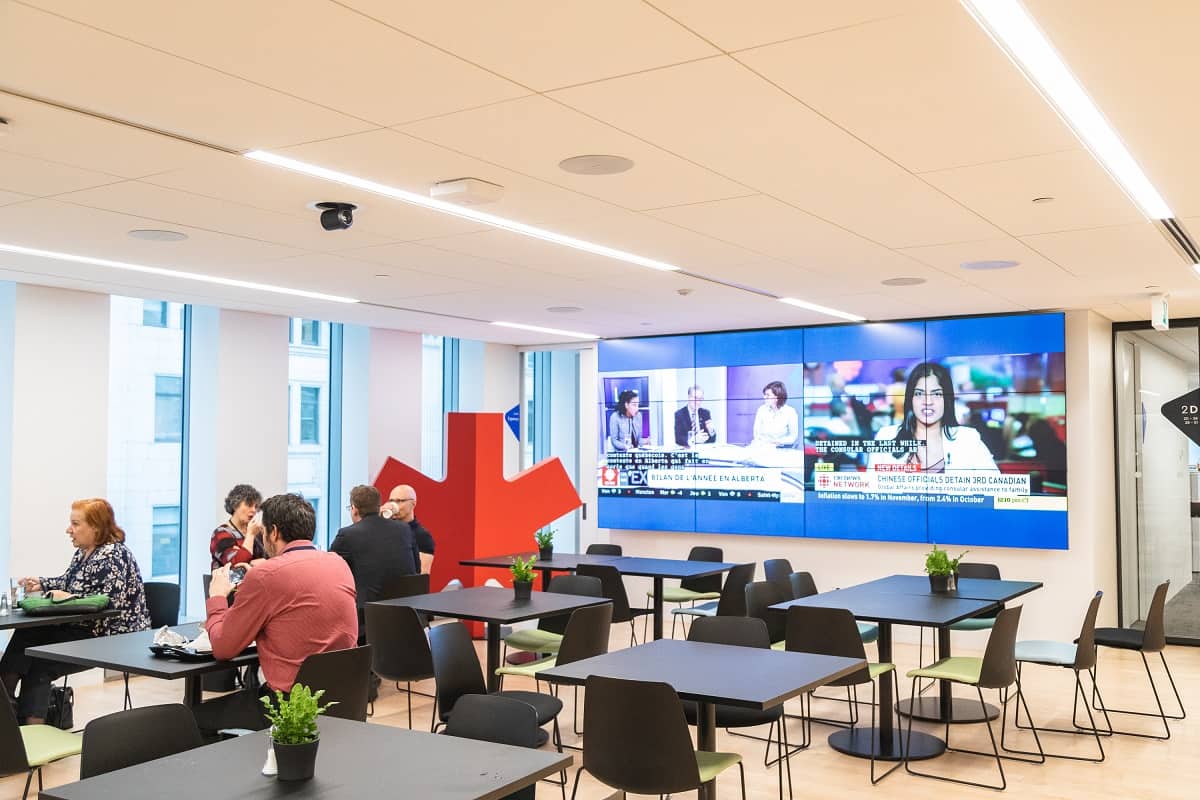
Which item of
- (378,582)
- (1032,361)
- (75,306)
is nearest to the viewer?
(378,582)

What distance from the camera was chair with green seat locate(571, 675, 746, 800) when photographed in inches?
153

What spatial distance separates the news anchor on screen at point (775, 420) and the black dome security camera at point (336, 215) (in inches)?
233

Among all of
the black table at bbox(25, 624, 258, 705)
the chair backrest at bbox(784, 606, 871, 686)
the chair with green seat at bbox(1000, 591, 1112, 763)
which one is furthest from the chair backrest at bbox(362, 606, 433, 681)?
the chair with green seat at bbox(1000, 591, 1112, 763)

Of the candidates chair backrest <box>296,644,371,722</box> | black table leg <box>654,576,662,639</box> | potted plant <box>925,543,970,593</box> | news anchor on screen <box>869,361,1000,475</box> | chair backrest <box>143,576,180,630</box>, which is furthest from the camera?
news anchor on screen <box>869,361,1000,475</box>

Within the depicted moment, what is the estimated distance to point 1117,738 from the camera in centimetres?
645

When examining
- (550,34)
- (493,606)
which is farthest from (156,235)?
Answer: (550,34)

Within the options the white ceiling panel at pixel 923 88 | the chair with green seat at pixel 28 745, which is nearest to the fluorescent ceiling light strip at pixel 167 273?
the chair with green seat at pixel 28 745

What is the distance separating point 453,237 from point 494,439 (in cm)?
392

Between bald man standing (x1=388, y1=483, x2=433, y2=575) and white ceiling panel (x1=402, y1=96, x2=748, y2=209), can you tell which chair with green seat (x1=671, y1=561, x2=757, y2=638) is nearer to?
bald man standing (x1=388, y1=483, x2=433, y2=575)

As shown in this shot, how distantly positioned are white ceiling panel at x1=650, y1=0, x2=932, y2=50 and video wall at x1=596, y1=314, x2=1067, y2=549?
683cm

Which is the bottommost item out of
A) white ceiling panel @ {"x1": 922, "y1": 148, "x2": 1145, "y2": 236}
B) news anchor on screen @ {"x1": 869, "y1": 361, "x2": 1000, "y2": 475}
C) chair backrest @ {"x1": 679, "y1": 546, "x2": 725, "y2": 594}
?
chair backrest @ {"x1": 679, "y1": 546, "x2": 725, "y2": 594}

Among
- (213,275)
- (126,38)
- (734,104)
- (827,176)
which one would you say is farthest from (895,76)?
(213,275)

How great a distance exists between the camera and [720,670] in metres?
4.32

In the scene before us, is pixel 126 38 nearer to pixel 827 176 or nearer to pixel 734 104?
pixel 734 104
